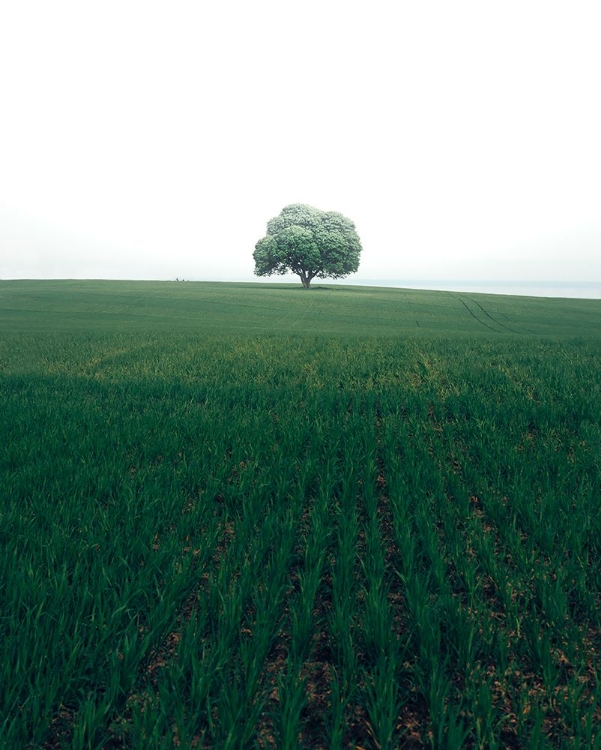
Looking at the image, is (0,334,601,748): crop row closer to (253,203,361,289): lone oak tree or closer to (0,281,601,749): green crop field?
(0,281,601,749): green crop field

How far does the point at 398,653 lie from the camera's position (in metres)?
2.82

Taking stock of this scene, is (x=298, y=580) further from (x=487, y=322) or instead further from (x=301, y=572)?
(x=487, y=322)

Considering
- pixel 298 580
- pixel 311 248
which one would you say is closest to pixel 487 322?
pixel 311 248

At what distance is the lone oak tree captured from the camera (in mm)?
59344

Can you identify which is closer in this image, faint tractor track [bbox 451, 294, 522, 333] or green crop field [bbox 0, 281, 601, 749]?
green crop field [bbox 0, 281, 601, 749]

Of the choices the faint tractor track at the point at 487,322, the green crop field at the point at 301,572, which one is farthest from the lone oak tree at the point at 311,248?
the green crop field at the point at 301,572

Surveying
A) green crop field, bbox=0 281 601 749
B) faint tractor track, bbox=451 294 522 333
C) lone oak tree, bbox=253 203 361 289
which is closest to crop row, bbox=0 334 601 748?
green crop field, bbox=0 281 601 749

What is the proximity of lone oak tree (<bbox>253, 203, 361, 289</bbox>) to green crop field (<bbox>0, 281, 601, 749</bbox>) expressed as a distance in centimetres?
5215

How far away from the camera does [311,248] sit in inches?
2341

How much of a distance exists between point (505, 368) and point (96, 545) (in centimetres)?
1284

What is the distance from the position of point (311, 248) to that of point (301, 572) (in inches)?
2313

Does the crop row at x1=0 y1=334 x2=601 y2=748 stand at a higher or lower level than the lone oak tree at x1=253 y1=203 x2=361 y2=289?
lower

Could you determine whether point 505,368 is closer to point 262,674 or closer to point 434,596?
point 434,596

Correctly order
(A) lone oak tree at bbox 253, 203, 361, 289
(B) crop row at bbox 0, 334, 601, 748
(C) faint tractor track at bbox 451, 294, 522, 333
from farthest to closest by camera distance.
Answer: (A) lone oak tree at bbox 253, 203, 361, 289, (C) faint tractor track at bbox 451, 294, 522, 333, (B) crop row at bbox 0, 334, 601, 748
